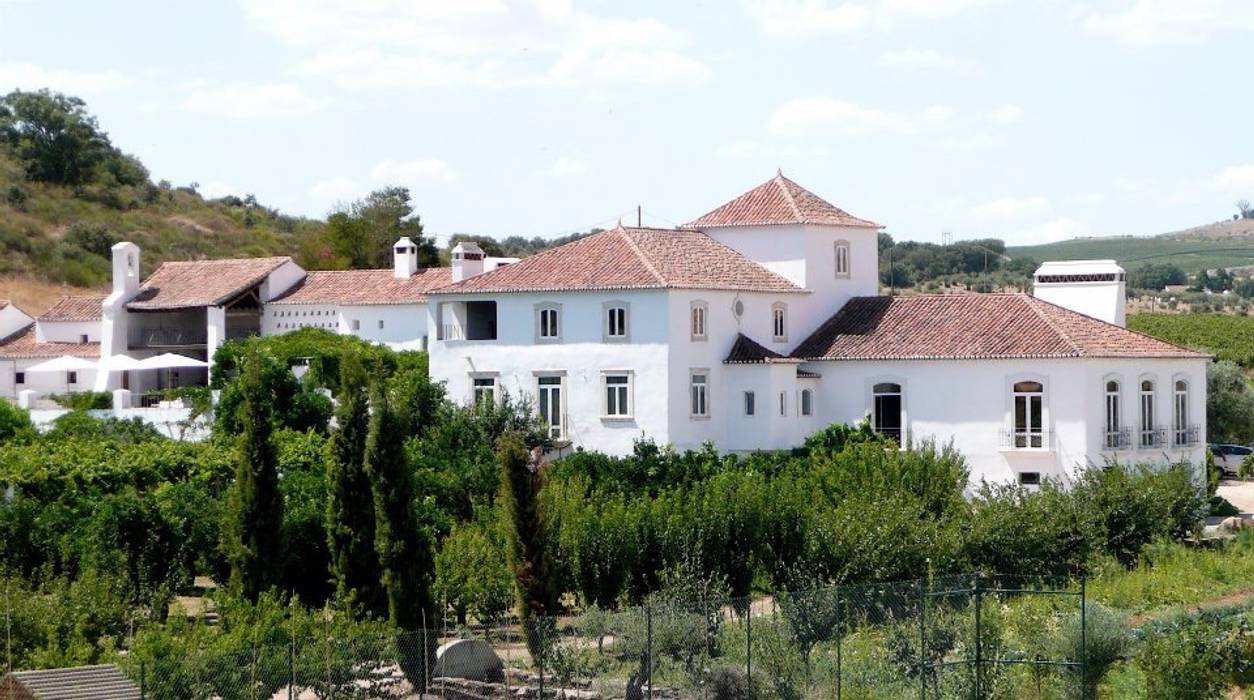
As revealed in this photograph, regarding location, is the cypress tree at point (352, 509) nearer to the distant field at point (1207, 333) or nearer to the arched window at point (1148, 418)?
the arched window at point (1148, 418)

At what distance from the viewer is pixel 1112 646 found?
32.6m

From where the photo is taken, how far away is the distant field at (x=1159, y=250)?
169250 mm

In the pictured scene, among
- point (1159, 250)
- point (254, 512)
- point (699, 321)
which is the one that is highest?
point (1159, 250)

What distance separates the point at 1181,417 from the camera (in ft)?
179

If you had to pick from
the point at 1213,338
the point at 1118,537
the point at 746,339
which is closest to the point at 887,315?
the point at 746,339

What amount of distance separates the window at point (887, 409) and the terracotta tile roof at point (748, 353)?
2.74 meters

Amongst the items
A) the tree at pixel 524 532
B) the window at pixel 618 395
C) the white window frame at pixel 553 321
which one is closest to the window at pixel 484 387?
the white window frame at pixel 553 321

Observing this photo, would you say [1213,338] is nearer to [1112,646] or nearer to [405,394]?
[405,394]

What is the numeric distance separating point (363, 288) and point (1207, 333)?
1816 inches

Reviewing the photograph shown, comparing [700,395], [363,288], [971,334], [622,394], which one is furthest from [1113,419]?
[363,288]

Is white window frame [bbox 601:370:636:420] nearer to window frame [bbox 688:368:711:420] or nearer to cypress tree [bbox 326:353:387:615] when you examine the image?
window frame [bbox 688:368:711:420]

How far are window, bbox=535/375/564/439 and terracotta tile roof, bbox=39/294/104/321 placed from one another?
24.5 meters

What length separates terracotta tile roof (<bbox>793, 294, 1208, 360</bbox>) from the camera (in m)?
51.7

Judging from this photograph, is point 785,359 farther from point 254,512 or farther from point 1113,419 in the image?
point 254,512
